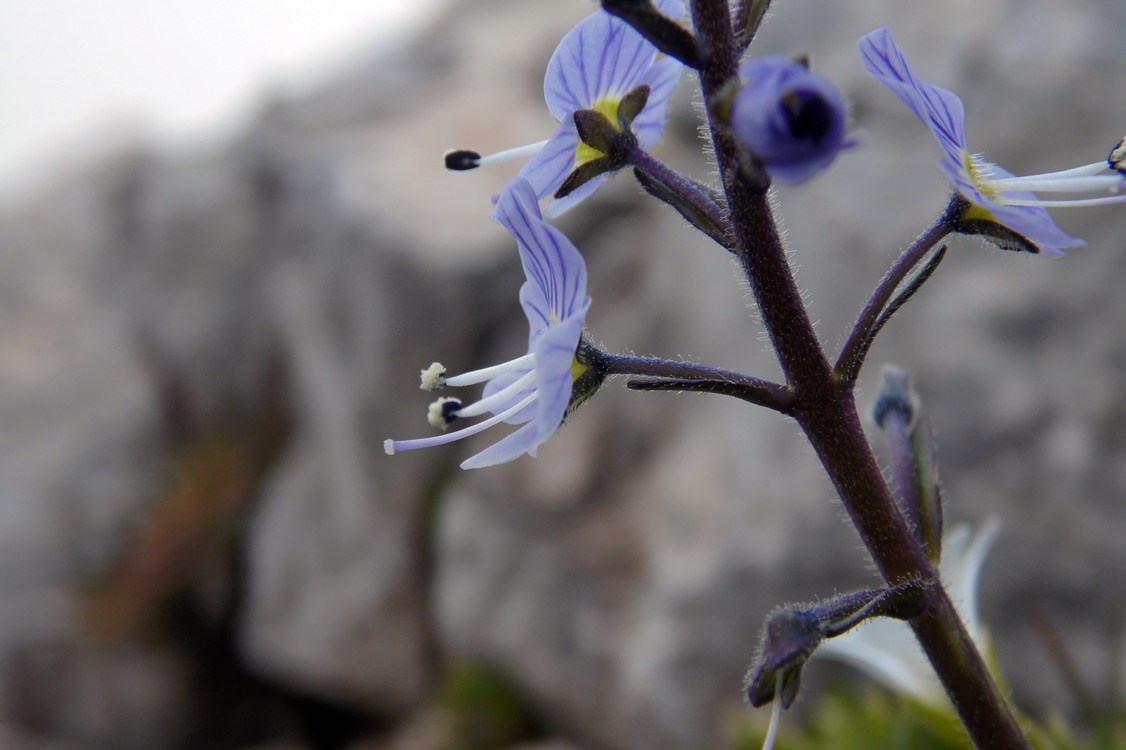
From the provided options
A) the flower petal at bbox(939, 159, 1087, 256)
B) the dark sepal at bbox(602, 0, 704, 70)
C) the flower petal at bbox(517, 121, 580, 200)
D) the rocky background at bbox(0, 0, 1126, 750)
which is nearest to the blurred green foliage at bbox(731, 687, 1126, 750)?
the rocky background at bbox(0, 0, 1126, 750)

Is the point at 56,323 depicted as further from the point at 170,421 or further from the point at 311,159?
the point at 311,159

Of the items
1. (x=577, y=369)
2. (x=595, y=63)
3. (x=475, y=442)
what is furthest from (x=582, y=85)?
(x=475, y=442)

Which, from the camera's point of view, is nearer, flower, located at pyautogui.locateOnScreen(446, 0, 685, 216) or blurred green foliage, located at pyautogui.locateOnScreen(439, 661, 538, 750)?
flower, located at pyautogui.locateOnScreen(446, 0, 685, 216)

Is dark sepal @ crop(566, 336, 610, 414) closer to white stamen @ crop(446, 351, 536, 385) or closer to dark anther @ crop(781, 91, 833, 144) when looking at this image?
white stamen @ crop(446, 351, 536, 385)

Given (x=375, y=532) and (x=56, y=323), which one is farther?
(x=56, y=323)

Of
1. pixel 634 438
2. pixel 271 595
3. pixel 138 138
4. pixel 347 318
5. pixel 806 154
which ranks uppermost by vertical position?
pixel 138 138

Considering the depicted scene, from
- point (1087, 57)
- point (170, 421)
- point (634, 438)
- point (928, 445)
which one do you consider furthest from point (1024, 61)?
point (170, 421)
